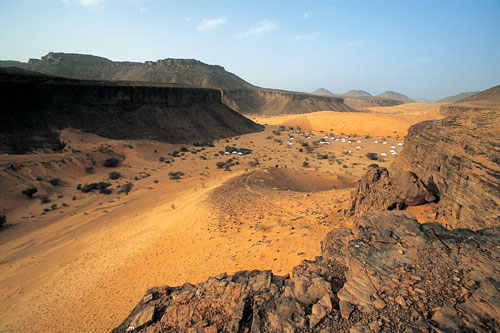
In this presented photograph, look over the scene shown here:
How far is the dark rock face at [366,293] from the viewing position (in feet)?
8.36

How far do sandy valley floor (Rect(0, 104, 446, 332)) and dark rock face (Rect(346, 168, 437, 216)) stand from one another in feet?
2.61

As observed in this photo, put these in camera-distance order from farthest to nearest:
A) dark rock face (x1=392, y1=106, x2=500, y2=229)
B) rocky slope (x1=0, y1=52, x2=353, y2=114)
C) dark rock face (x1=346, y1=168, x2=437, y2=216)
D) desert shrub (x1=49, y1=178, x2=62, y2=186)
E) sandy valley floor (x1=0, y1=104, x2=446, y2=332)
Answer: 1. rocky slope (x1=0, y1=52, x2=353, y2=114)
2. desert shrub (x1=49, y1=178, x2=62, y2=186)
3. dark rock face (x1=346, y1=168, x2=437, y2=216)
4. sandy valley floor (x1=0, y1=104, x2=446, y2=332)
5. dark rock face (x1=392, y1=106, x2=500, y2=229)

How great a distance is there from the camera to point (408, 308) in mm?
2621

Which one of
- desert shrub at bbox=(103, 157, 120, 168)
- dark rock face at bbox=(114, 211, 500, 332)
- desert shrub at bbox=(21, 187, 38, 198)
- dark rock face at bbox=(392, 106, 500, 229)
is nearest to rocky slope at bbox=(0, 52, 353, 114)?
desert shrub at bbox=(103, 157, 120, 168)

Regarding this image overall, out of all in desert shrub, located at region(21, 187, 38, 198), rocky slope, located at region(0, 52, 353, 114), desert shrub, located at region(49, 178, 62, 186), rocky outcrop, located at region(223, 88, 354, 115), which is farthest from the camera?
rocky outcrop, located at region(223, 88, 354, 115)

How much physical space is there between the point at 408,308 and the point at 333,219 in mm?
4610

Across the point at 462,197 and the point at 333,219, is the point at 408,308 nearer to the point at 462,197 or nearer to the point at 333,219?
the point at 462,197

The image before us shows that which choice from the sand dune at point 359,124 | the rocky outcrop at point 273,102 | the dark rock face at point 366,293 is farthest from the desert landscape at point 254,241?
the rocky outcrop at point 273,102

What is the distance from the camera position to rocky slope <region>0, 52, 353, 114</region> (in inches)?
2906

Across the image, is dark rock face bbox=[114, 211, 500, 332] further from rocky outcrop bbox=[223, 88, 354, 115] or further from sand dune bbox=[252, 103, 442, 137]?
rocky outcrop bbox=[223, 88, 354, 115]

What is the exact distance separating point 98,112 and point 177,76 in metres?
58.0

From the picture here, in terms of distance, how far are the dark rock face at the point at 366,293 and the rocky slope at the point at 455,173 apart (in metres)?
1.14

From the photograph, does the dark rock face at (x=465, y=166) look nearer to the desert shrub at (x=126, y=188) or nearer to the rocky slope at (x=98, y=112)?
the desert shrub at (x=126, y=188)

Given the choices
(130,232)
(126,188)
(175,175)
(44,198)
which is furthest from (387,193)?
(44,198)
